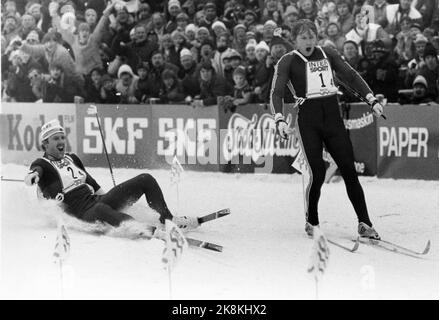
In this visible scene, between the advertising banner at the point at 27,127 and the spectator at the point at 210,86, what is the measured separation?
2.54 meters

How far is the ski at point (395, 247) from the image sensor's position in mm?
8180

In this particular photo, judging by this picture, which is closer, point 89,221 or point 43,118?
point 89,221

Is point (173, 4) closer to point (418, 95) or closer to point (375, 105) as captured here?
point (418, 95)

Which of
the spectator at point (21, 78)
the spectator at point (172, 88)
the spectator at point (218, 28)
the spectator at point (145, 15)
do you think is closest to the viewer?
the spectator at point (218, 28)

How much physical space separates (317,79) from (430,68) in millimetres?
3478

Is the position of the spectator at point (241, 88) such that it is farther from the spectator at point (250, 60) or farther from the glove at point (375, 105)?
the glove at point (375, 105)

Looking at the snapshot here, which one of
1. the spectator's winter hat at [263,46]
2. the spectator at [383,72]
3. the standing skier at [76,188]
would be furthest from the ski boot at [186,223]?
the spectator's winter hat at [263,46]

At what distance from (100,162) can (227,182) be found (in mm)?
2626

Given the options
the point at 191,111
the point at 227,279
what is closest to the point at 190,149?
the point at 191,111

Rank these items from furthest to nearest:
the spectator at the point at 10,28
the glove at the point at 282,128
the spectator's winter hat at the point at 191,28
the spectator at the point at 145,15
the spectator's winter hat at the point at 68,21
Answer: the spectator at the point at 10,28 < the spectator's winter hat at the point at 68,21 < the spectator at the point at 145,15 < the spectator's winter hat at the point at 191,28 < the glove at the point at 282,128

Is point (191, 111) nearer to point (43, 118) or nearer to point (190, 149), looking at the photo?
point (190, 149)

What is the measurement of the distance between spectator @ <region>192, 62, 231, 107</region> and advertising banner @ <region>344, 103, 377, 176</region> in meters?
1.96

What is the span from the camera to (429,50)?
461 inches
